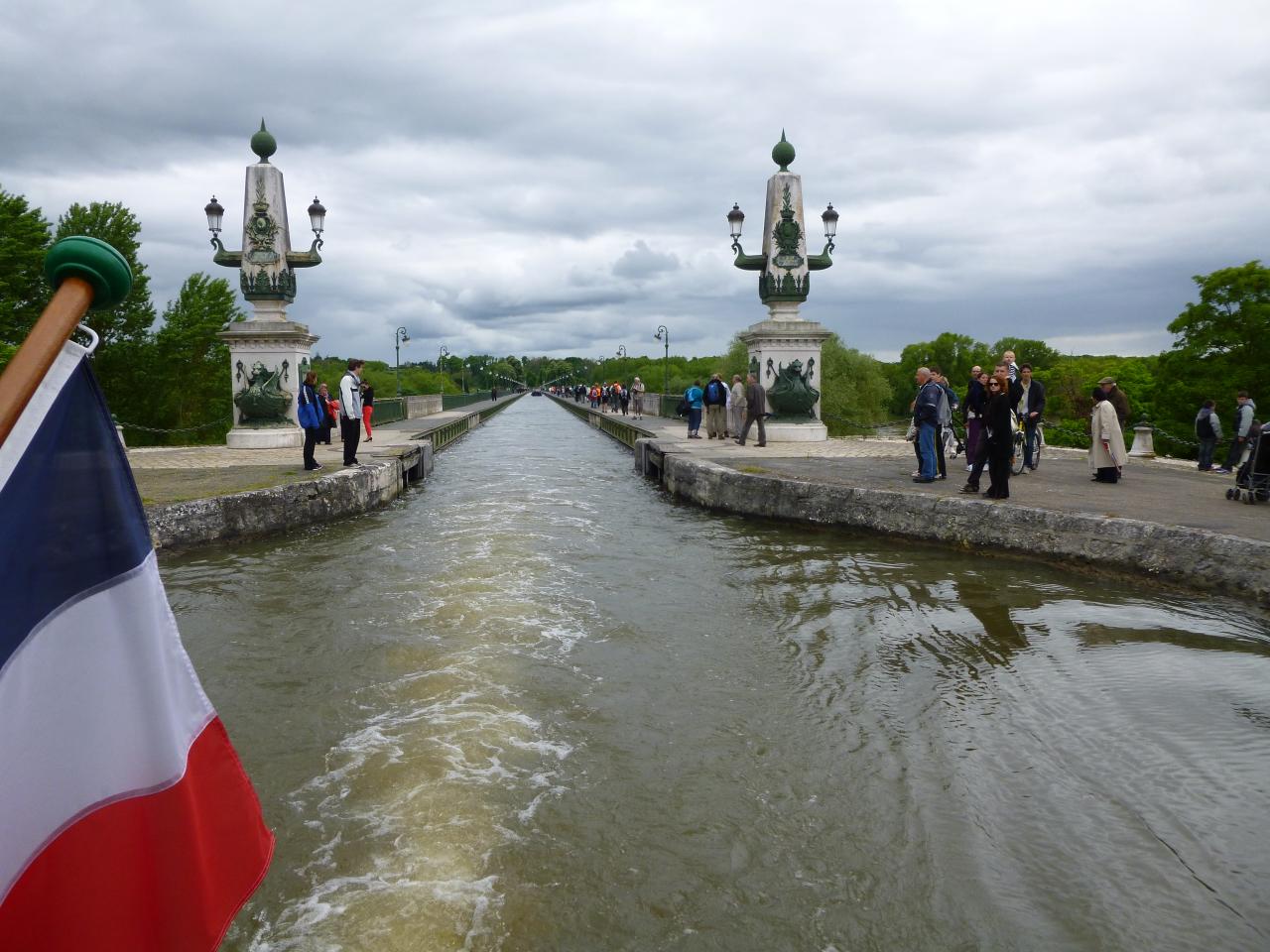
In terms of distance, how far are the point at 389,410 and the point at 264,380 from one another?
43.2ft

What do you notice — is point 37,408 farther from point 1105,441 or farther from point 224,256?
point 224,256

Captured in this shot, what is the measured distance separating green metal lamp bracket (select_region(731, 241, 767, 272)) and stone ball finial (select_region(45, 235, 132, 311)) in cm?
2023

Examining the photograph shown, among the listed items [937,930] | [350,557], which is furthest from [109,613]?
[350,557]

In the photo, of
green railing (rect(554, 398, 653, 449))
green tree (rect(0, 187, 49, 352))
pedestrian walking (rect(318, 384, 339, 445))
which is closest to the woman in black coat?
pedestrian walking (rect(318, 384, 339, 445))

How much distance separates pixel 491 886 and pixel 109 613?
2320 mm

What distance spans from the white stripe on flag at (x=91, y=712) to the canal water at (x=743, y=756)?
5.80 feet

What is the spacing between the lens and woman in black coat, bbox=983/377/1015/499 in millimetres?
10328

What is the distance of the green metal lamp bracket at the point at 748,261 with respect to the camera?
21016 millimetres

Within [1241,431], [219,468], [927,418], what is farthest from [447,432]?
[1241,431]

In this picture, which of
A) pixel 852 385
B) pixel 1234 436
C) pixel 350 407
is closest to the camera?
pixel 350 407

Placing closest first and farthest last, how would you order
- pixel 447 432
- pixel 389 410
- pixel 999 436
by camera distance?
pixel 999 436 → pixel 447 432 → pixel 389 410

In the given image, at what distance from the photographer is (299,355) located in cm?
1989

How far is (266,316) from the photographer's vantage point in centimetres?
2014

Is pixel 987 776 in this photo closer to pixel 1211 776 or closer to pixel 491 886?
pixel 1211 776
